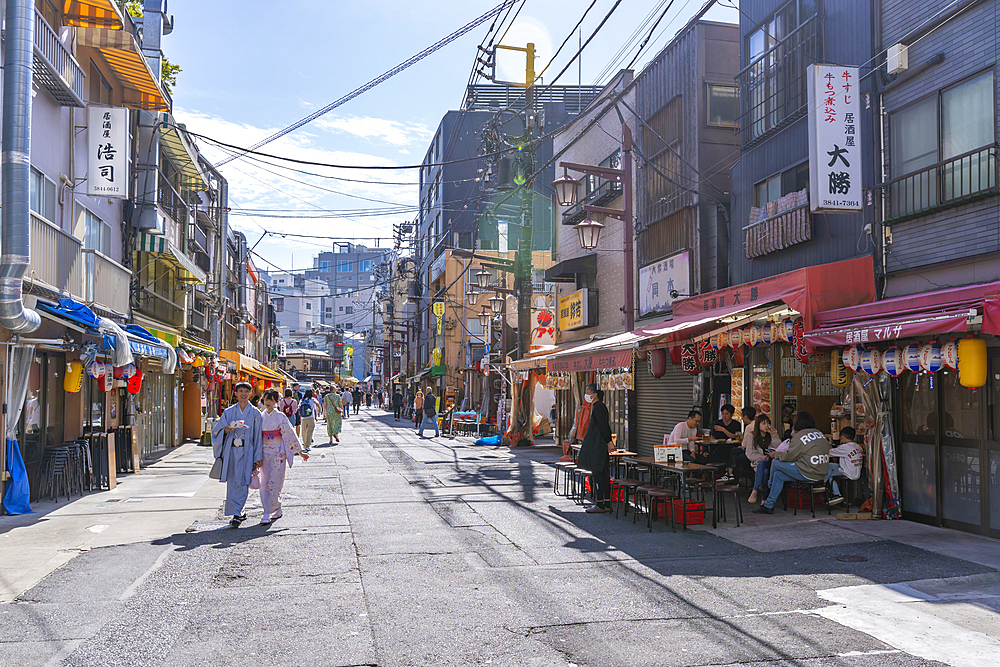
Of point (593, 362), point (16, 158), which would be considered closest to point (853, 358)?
point (593, 362)

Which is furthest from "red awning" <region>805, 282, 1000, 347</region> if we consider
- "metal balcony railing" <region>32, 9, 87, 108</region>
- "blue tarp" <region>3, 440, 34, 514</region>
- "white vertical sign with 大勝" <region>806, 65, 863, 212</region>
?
"metal balcony railing" <region>32, 9, 87, 108</region>

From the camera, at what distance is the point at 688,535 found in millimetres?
10469

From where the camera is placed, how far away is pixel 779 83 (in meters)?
14.8

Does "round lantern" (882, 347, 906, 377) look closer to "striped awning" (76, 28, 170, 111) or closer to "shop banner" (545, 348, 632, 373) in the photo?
"shop banner" (545, 348, 632, 373)

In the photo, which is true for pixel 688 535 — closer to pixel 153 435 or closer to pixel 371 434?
pixel 153 435

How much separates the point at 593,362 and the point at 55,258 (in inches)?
412

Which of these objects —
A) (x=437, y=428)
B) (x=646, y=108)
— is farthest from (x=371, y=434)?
(x=646, y=108)

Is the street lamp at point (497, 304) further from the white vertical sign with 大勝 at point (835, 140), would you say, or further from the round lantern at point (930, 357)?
the round lantern at point (930, 357)

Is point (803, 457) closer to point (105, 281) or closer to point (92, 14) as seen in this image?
point (105, 281)

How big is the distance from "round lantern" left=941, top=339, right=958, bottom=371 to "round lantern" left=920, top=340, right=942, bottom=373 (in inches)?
2.3

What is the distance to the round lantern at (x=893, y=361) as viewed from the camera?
998 centimetres

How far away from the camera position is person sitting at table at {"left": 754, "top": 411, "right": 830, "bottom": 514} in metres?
11.4

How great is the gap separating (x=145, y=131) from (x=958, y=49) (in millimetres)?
18196

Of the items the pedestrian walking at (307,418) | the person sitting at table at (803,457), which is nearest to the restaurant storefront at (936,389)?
the person sitting at table at (803,457)
